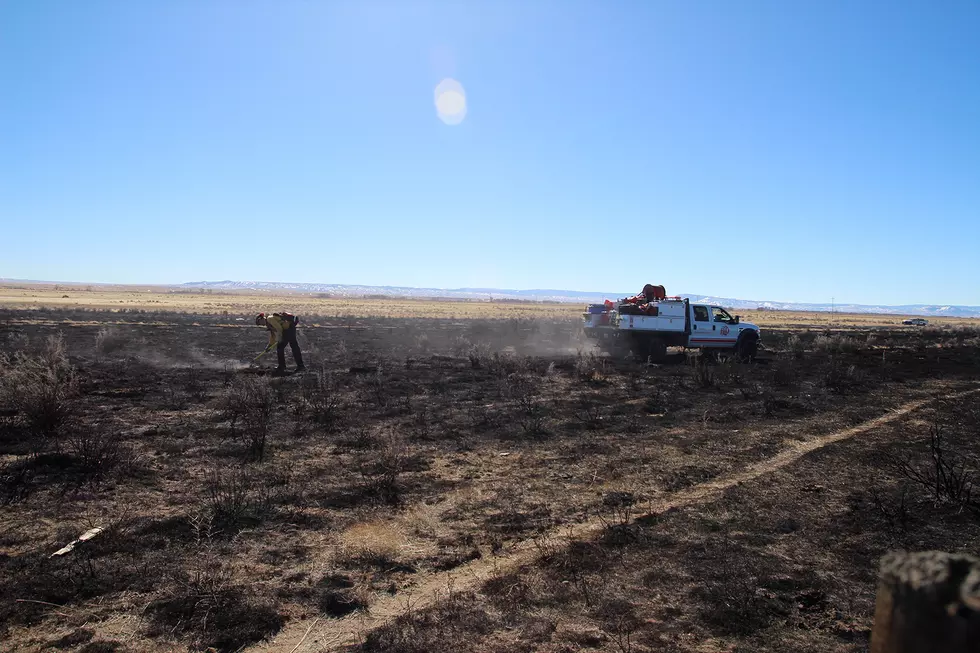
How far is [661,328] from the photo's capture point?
798 inches

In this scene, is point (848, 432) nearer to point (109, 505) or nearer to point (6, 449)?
point (109, 505)

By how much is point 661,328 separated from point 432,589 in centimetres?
1693

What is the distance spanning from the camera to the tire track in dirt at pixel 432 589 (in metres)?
4.06

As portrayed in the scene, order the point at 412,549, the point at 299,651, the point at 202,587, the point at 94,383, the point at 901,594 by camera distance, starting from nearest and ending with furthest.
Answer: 1. the point at 901,594
2. the point at 299,651
3. the point at 202,587
4. the point at 412,549
5. the point at 94,383

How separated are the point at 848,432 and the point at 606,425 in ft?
13.8

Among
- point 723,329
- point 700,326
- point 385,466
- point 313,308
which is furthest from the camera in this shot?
point 313,308

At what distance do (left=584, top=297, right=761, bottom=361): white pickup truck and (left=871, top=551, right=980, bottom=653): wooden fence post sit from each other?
19.2 meters

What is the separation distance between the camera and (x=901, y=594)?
119 centimetres

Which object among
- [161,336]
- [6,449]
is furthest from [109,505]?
[161,336]

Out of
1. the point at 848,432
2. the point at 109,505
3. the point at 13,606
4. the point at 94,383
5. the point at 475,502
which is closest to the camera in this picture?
the point at 13,606

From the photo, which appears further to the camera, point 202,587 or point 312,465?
point 312,465

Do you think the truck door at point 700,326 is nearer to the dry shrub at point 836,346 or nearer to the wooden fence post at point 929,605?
the dry shrub at point 836,346

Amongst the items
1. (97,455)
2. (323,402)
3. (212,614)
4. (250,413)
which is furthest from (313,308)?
(212,614)

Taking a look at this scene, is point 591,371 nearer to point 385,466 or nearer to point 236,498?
point 385,466
